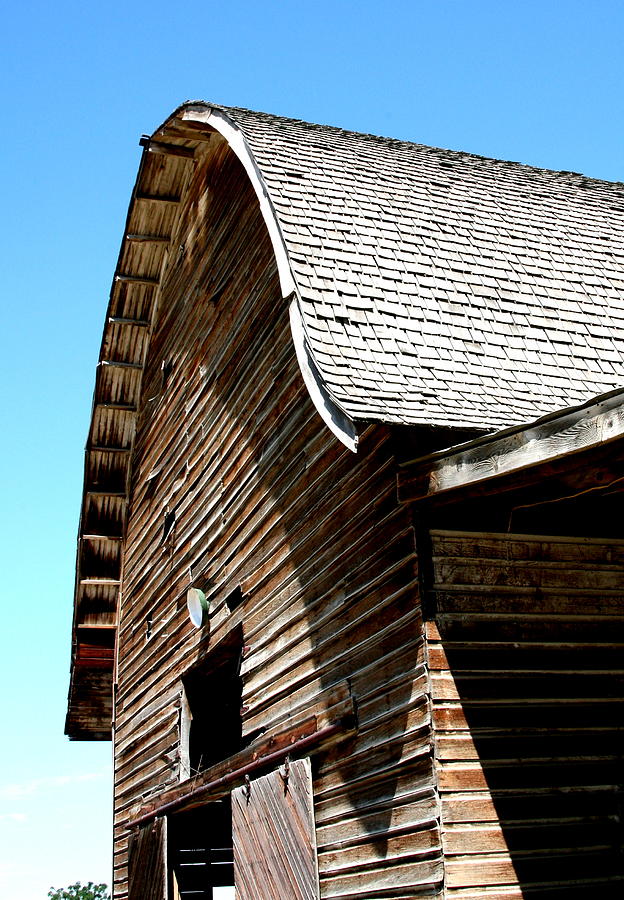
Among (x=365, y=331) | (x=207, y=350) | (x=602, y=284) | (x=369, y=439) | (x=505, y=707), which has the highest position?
(x=207, y=350)

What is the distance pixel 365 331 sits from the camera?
6.21 metres

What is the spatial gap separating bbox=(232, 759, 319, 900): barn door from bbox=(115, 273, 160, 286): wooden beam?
6.22m

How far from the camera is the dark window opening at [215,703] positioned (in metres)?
8.58

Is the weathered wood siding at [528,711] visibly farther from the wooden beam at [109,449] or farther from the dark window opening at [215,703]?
the wooden beam at [109,449]

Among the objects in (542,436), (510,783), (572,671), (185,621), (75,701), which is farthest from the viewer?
(75,701)

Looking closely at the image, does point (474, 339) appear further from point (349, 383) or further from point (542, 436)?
point (542, 436)

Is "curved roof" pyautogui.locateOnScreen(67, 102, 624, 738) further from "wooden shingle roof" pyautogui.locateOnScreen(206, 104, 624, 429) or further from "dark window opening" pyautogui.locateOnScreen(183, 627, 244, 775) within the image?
"dark window opening" pyautogui.locateOnScreen(183, 627, 244, 775)

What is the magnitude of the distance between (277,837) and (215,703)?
12.8 ft

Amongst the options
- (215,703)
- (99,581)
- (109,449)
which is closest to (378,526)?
(215,703)

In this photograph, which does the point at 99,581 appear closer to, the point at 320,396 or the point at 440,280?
the point at 440,280

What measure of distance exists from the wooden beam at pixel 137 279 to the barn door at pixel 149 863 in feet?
18.8

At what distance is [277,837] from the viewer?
6402 mm

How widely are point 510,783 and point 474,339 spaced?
2.72 meters

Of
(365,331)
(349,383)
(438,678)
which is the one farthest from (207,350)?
(438,678)
